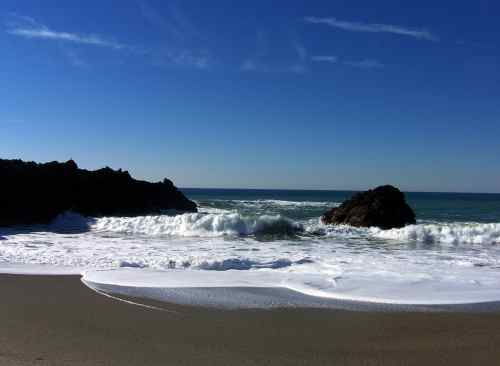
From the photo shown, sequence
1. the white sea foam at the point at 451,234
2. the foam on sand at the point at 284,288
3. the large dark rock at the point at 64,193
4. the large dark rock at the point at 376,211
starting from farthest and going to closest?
the large dark rock at the point at 64,193
the large dark rock at the point at 376,211
the white sea foam at the point at 451,234
the foam on sand at the point at 284,288

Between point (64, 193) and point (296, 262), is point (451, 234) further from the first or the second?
point (64, 193)

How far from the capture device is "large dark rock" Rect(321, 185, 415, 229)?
2155 centimetres

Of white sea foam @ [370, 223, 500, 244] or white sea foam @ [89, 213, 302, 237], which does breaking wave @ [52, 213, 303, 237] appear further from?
white sea foam @ [370, 223, 500, 244]

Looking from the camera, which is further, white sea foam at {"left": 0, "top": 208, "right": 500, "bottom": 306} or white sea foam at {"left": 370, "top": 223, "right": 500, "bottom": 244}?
white sea foam at {"left": 370, "top": 223, "right": 500, "bottom": 244}

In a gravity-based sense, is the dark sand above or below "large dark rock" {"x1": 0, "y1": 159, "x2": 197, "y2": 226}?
below

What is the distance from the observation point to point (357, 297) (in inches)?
257

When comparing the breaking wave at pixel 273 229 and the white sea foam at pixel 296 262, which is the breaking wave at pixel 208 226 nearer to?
the breaking wave at pixel 273 229

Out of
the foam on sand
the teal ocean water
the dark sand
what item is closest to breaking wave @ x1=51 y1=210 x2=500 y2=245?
the foam on sand

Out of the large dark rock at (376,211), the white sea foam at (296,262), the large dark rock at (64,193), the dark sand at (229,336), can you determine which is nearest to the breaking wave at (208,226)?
the white sea foam at (296,262)

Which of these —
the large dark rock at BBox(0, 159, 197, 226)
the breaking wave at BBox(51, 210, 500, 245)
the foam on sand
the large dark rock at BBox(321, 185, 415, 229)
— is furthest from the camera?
the large dark rock at BBox(0, 159, 197, 226)

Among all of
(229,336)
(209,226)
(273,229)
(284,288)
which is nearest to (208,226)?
(209,226)

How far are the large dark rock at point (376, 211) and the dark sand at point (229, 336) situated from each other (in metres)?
16.1

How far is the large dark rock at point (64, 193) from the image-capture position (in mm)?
22625

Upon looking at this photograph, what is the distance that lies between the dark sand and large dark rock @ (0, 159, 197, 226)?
1752cm
